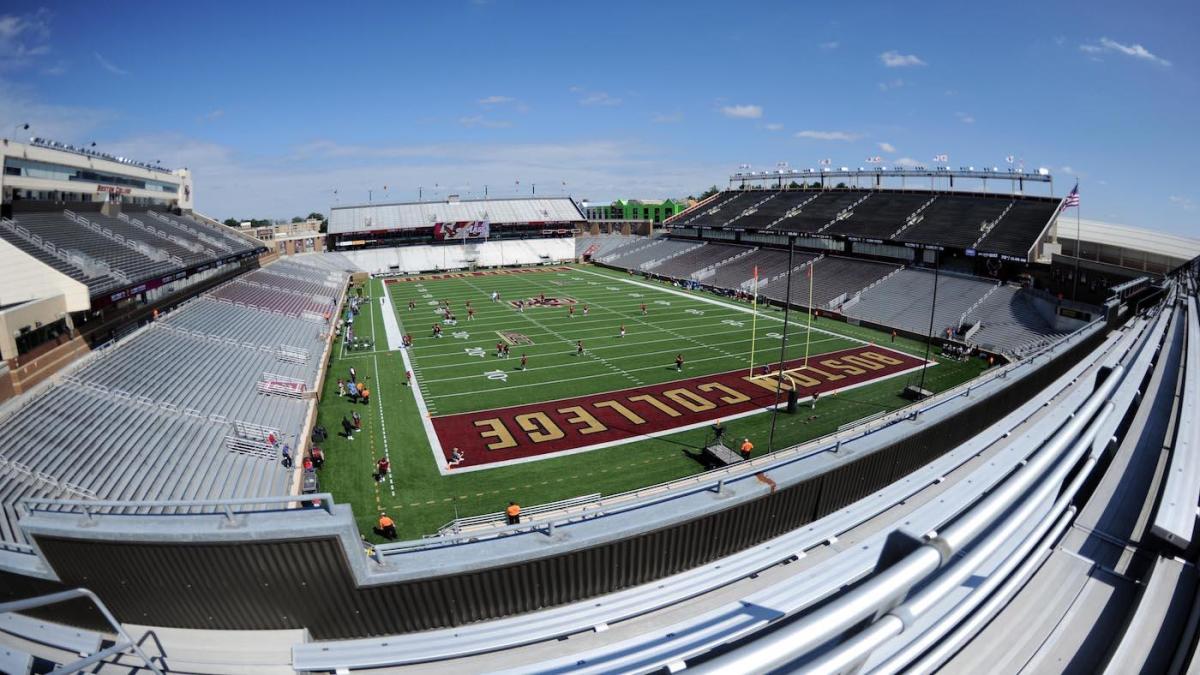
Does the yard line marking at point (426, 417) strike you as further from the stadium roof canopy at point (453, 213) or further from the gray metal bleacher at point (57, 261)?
the stadium roof canopy at point (453, 213)

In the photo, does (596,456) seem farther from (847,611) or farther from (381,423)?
(847,611)

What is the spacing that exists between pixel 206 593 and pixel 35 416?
14395 millimetres

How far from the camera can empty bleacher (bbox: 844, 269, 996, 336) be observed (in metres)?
35.5

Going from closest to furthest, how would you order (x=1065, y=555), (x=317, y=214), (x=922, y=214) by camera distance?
(x=1065, y=555)
(x=922, y=214)
(x=317, y=214)

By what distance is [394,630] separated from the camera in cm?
586

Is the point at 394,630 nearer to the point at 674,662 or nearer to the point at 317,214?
the point at 674,662

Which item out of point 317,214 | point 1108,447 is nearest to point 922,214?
point 1108,447

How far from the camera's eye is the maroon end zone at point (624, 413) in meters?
19.5

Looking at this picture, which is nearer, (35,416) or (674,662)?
(674,662)

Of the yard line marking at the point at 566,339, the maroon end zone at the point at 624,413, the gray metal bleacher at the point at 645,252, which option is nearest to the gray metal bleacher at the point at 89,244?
the maroon end zone at the point at 624,413

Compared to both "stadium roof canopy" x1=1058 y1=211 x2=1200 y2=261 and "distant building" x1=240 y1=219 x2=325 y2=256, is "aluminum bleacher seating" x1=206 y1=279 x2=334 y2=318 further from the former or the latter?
"stadium roof canopy" x1=1058 y1=211 x2=1200 y2=261

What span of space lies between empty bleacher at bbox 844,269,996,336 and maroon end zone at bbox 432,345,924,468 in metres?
9.25

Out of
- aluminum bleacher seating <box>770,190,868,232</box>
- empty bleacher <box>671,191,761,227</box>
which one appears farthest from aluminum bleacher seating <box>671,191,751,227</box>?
→ aluminum bleacher seating <box>770,190,868,232</box>

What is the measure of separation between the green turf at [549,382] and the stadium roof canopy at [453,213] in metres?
25.1
